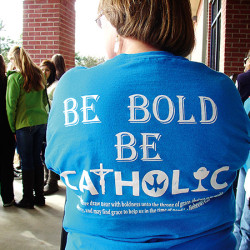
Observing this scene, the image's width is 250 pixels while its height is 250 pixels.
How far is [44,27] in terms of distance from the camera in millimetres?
5559

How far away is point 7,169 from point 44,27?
2674 mm

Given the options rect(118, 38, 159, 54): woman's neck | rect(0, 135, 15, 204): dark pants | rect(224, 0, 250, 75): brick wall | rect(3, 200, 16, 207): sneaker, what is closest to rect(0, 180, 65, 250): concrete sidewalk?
rect(3, 200, 16, 207): sneaker

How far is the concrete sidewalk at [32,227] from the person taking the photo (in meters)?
3.32

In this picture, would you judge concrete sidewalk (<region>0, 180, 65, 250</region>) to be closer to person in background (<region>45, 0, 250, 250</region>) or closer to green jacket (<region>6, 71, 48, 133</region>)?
green jacket (<region>6, 71, 48, 133</region>)

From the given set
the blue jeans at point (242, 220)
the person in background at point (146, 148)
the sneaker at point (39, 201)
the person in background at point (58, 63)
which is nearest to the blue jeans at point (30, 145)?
the sneaker at point (39, 201)

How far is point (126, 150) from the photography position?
83cm

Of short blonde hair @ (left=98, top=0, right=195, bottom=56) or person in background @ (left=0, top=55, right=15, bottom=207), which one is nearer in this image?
short blonde hair @ (left=98, top=0, right=195, bottom=56)

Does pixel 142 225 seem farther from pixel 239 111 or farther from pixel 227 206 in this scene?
pixel 239 111

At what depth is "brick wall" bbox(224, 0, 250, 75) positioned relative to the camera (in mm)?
5578

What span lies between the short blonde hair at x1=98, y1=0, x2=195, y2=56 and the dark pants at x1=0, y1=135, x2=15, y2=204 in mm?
3575

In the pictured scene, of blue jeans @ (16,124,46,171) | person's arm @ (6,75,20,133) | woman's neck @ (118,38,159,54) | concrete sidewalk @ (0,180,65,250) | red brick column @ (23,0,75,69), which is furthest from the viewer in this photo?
red brick column @ (23,0,75,69)

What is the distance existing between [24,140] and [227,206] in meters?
3.43

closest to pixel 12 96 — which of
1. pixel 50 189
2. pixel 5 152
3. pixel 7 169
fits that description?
pixel 5 152

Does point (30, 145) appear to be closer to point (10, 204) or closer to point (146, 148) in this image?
point (10, 204)
